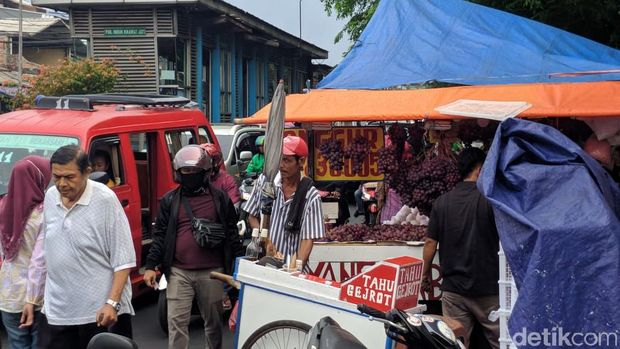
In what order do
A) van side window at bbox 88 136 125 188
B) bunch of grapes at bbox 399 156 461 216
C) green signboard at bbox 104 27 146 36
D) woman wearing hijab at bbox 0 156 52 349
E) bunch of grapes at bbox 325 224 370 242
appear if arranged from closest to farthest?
woman wearing hijab at bbox 0 156 52 349 < bunch of grapes at bbox 399 156 461 216 < bunch of grapes at bbox 325 224 370 242 < van side window at bbox 88 136 125 188 < green signboard at bbox 104 27 146 36

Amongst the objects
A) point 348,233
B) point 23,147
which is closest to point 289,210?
point 348,233

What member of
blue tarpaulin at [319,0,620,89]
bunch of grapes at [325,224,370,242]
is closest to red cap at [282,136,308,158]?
bunch of grapes at [325,224,370,242]

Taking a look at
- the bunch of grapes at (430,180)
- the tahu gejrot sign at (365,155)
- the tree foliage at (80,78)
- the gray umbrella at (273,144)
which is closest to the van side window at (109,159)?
the tahu gejrot sign at (365,155)

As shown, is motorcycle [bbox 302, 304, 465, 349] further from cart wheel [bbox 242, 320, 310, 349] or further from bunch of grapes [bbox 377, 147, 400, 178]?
bunch of grapes [bbox 377, 147, 400, 178]

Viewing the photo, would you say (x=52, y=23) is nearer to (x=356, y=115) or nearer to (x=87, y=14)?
(x=87, y=14)

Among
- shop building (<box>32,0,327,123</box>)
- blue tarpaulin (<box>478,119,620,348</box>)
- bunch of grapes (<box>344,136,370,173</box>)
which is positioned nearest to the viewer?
blue tarpaulin (<box>478,119,620,348</box>)

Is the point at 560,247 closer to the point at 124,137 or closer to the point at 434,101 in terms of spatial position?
the point at 434,101

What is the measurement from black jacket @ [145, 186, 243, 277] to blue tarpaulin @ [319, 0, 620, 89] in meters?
1.89

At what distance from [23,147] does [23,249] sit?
9.46ft

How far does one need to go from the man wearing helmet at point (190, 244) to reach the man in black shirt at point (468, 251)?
150 centimetres

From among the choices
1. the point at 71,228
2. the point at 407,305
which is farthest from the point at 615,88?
the point at 71,228

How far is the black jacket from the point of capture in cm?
559

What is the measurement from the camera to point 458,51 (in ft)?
24.0

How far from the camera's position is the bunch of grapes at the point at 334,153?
7.28 meters
